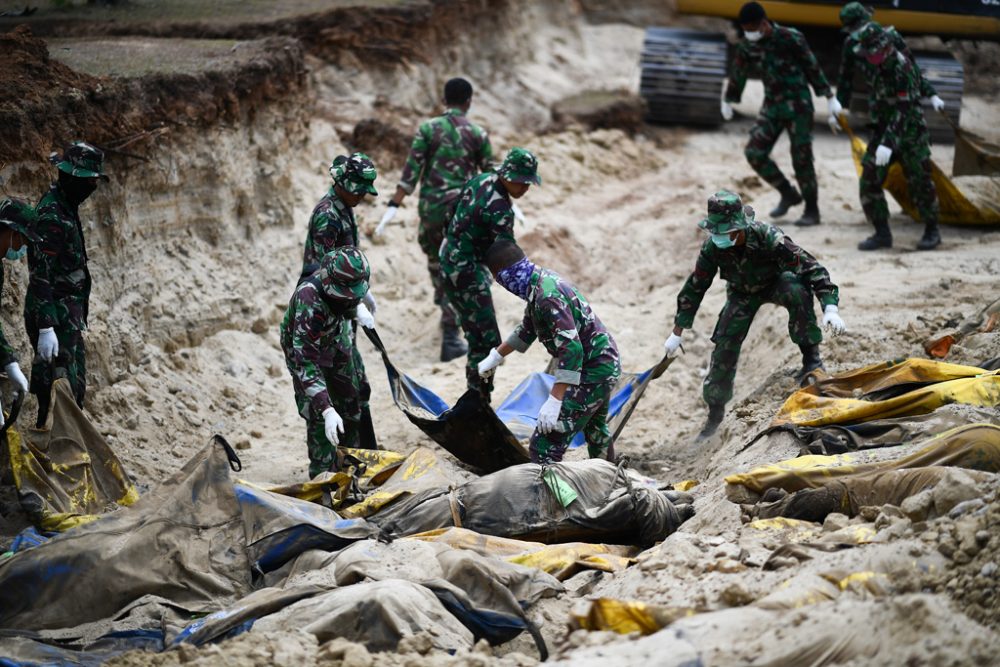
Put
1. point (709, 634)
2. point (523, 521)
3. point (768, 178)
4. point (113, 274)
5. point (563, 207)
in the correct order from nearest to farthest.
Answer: point (709, 634) → point (523, 521) → point (113, 274) → point (768, 178) → point (563, 207)

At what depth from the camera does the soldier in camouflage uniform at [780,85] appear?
10875 mm

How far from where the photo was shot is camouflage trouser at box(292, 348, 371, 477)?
277 inches

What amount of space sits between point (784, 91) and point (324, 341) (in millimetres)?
6087

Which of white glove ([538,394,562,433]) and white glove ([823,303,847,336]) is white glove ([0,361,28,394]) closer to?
white glove ([538,394,562,433])

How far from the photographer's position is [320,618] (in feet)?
15.5

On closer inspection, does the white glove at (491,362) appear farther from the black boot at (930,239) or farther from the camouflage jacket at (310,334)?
the black boot at (930,239)

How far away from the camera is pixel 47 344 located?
→ 6848 millimetres

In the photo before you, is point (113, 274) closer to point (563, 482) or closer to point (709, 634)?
point (563, 482)

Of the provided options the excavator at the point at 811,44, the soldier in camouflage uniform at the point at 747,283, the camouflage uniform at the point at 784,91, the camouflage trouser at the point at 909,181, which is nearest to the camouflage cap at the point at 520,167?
the soldier in camouflage uniform at the point at 747,283

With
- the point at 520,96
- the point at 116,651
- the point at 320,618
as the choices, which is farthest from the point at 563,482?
the point at 520,96

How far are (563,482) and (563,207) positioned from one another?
6.97m

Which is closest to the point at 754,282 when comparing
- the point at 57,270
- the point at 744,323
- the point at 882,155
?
the point at 744,323

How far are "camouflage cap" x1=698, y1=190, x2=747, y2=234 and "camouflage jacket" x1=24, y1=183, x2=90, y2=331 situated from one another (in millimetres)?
4068

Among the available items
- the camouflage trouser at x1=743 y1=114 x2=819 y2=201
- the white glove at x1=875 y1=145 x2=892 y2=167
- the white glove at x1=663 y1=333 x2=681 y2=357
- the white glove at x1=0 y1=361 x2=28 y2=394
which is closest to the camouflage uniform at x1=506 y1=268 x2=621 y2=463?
the white glove at x1=663 y1=333 x2=681 y2=357
